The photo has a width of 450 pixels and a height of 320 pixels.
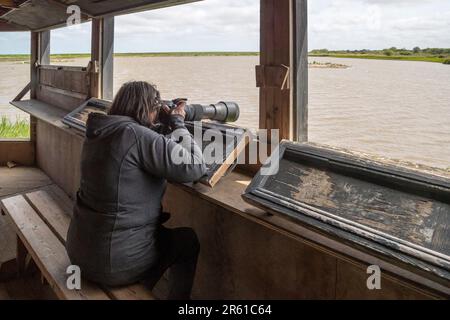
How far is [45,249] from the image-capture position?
205 centimetres

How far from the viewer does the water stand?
1528 millimetres

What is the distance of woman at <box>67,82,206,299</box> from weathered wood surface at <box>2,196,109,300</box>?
8 centimetres

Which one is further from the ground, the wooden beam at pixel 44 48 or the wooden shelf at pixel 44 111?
the wooden beam at pixel 44 48

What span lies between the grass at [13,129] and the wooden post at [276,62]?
5.27m

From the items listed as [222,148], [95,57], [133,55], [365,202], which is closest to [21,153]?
[95,57]

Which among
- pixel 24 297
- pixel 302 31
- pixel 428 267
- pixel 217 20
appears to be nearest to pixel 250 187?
pixel 428 267

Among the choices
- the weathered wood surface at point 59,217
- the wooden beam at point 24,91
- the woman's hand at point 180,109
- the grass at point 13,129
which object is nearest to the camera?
the weathered wood surface at point 59,217

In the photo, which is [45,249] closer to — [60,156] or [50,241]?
[50,241]

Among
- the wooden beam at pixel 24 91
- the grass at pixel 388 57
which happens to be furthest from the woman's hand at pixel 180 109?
the wooden beam at pixel 24 91

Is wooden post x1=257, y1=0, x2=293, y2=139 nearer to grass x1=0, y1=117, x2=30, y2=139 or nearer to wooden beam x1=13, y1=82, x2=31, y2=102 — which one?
wooden beam x1=13, y1=82, x2=31, y2=102

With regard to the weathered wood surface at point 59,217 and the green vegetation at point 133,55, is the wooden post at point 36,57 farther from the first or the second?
the weathered wood surface at point 59,217

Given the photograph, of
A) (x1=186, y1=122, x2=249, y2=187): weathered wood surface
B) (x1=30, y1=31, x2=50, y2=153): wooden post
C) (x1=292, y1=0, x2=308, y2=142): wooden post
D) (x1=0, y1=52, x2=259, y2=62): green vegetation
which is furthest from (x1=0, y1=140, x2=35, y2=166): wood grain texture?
(x1=292, y1=0, x2=308, y2=142): wooden post

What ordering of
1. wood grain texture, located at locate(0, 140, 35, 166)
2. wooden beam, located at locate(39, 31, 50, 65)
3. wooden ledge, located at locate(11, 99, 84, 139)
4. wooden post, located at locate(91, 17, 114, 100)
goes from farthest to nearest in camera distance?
wood grain texture, located at locate(0, 140, 35, 166)
wooden beam, located at locate(39, 31, 50, 65)
wooden ledge, located at locate(11, 99, 84, 139)
wooden post, located at locate(91, 17, 114, 100)

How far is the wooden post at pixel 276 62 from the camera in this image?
1881 mm
